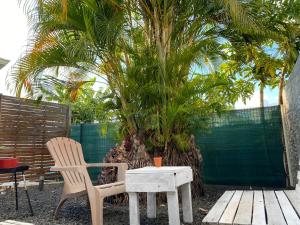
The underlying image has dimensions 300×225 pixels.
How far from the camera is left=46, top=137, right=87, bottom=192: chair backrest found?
3.40 metres

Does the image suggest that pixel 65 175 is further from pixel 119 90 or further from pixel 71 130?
pixel 71 130

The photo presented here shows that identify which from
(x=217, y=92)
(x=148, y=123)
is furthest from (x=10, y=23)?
(x=217, y=92)

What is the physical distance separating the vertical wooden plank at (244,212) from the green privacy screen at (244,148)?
2501 mm

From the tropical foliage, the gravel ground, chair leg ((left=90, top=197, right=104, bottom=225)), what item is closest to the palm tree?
the tropical foliage

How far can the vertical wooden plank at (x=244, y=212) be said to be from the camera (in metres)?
1.76

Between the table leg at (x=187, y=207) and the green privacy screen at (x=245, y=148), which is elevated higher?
the green privacy screen at (x=245, y=148)

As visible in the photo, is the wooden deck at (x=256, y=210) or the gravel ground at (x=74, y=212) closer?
the wooden deck at (x=256, y=210)

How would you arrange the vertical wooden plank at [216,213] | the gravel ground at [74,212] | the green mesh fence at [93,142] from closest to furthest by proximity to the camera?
the vertical wooden plank at [216,213], the gravel ground at [74,212], the green mesh fence at [93,142]

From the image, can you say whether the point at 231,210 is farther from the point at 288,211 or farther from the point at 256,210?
the point at 288,211

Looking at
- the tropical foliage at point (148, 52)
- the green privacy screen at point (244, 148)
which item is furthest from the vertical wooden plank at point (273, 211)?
the green privacy screen at point (244, 148)

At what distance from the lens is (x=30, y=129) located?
18.8 ft

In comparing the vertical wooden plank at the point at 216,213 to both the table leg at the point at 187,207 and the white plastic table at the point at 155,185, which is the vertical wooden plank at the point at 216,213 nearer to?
the white plastic table at the point at 155,185

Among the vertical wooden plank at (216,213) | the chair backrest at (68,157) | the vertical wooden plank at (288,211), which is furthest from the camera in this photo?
the chair backrest at (68,157)

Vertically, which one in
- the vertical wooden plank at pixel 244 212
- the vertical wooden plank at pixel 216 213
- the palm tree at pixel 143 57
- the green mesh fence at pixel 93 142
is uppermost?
the palm tree at pixel 143 57
